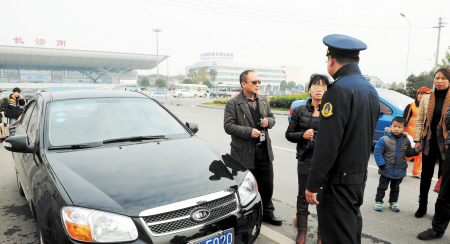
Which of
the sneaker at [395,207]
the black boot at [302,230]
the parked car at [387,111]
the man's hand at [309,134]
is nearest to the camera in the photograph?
the man's hand at [309,134]

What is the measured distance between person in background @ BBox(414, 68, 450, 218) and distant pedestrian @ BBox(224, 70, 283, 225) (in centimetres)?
178

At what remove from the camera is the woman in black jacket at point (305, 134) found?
2.95 m

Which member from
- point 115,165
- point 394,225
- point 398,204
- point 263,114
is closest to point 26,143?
point 115,165

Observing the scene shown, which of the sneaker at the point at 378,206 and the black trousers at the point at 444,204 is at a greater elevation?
the black trousers at the point at 444,204

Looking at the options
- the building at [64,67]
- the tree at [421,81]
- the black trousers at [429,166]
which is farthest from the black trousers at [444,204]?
the building at [64,67]

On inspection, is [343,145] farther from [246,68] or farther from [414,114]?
[246,68]

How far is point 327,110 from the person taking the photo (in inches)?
75.8

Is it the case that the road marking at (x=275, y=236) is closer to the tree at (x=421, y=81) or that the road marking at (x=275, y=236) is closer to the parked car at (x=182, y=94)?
the tree at (x=421, y=81)

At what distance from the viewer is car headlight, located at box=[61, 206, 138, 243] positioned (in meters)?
1.87

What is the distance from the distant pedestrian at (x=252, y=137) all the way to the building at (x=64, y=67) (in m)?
81.2

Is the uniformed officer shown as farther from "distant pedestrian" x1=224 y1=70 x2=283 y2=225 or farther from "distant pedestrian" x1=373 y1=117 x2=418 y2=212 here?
"distant pedestrian" x1=373 y1=117 x2=418 y2=212

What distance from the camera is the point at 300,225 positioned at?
9.81ft

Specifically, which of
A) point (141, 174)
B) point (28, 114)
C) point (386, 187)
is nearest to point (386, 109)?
point (386, 187)

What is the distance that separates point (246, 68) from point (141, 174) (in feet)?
426
